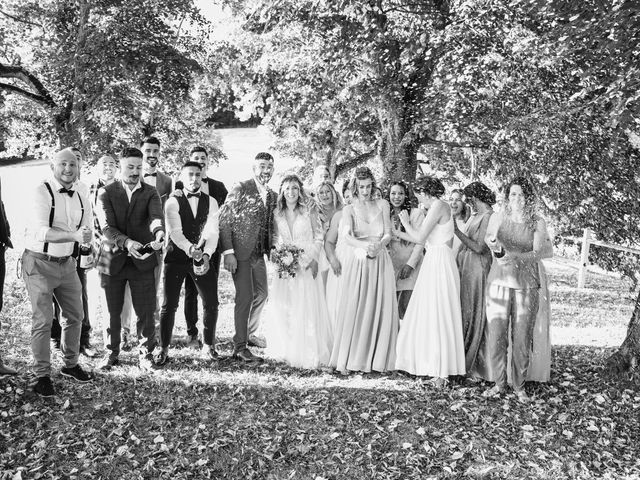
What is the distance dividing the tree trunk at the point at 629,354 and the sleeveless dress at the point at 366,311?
98.0 inches

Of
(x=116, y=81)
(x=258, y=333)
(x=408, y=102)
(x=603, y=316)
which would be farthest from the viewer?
Result: (x=116, y=81)

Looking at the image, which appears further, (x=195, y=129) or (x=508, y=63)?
(x=195, y=129)

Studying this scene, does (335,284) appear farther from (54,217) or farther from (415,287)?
(54,217)

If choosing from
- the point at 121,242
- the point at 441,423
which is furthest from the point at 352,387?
the point at 121,242

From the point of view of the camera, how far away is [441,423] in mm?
5227

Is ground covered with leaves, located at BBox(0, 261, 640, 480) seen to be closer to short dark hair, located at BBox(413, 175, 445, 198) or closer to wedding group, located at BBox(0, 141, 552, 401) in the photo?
wedding group, located at BBox(0, 141, 552, 401)

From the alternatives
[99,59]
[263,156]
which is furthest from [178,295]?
[99,59]

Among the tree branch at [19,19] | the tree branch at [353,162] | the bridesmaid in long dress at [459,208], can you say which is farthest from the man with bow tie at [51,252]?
the tree branch at [353,162]

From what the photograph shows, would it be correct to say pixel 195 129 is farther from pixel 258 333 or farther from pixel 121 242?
pixel 121 242

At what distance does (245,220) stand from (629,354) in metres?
4.56

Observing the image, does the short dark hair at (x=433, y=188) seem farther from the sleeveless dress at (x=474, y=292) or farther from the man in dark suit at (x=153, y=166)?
the man in dark suit at (x=153, y=166)

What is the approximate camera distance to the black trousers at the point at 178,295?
6207mm

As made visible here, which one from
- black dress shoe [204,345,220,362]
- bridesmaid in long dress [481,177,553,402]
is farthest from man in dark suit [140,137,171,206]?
bridesmaid in long dress [481,177,553,402]

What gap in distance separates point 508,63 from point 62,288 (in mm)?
7772
